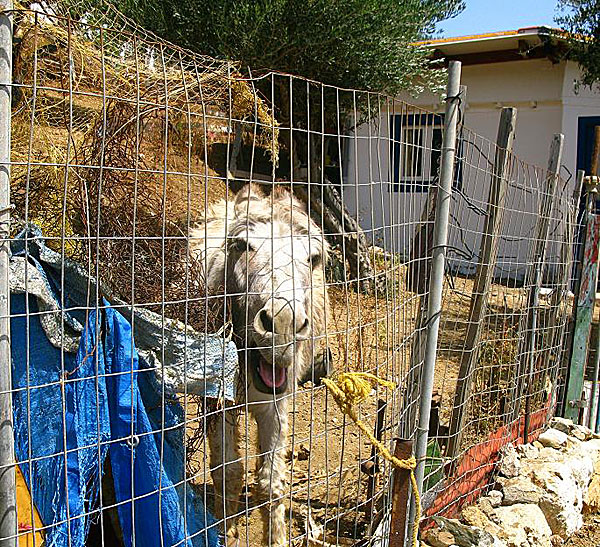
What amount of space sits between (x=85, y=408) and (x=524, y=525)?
281 cm

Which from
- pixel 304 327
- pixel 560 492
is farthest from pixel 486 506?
pixel 304 327

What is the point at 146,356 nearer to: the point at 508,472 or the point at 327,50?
the point at 508,472

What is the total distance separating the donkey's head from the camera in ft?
9.44

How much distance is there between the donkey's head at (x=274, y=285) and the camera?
113 inches

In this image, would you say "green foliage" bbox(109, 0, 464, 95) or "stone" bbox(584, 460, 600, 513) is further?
"green foliage" bbox(109, 0, 464, 95)

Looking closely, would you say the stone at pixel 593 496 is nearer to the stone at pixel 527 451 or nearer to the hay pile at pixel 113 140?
the stone at pixel 527 451

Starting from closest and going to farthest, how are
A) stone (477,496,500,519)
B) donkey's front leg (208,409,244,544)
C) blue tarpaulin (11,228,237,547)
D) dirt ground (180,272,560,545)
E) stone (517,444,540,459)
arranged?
blue tarpaulin (11,228,237,547), dirt ground (180,272,560,545), donkey's front leg (208,409,244,544), stone (477,496,500,519), stone (517,444,540,459)

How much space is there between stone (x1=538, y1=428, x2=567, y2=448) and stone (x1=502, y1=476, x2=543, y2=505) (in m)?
0.72

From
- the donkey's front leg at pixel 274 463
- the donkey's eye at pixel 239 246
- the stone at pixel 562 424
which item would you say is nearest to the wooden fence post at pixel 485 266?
the donkey's front leg at pixel 274 463

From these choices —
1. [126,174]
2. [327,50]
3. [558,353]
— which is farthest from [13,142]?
[327,50]

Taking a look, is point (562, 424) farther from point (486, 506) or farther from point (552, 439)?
point (486, 506)

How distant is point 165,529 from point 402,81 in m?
9.44

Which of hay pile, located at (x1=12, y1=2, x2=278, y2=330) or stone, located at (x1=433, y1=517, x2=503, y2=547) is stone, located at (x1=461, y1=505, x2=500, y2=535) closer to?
stone, located at (x1=433, y1=517, x2=503, y2=547)

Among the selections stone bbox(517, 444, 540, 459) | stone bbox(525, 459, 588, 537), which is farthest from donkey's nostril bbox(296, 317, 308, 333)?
stone bbox(517, 444, 540, 459)
